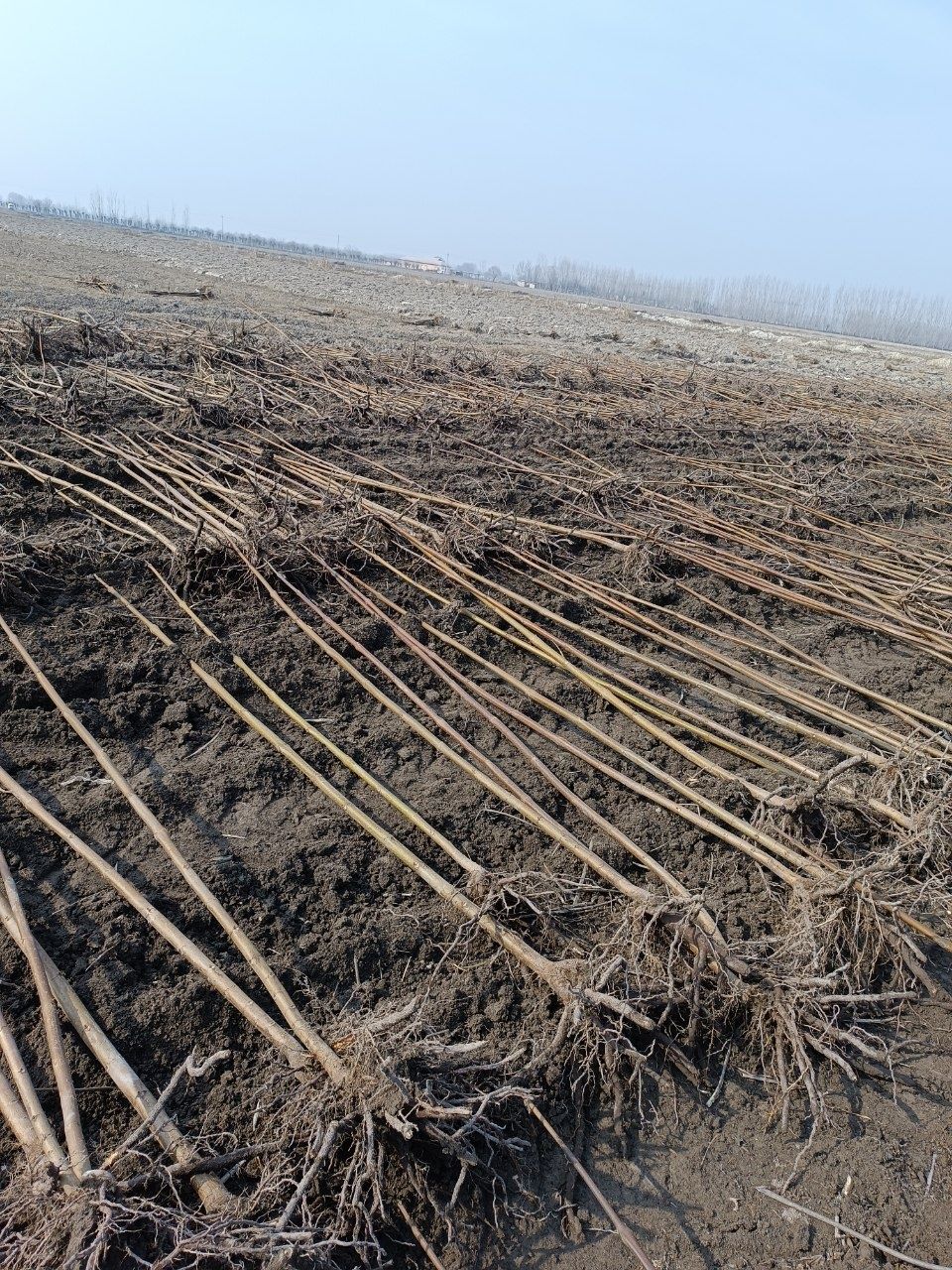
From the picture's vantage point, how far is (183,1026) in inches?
72.1

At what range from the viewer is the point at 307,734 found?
294 cm

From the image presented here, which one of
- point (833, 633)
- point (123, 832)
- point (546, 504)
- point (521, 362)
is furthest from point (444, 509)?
point (521, 362)

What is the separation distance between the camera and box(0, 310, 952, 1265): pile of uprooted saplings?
1.58 metres

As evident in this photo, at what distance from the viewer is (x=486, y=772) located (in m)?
2.80

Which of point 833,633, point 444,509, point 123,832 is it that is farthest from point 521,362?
point 123,832

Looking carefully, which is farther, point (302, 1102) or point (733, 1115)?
point (733, 1115)

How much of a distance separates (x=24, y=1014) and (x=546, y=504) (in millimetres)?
4355

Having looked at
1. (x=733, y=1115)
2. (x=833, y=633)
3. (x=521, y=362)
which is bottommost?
(x=733, y=1115)

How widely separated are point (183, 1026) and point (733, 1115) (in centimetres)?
129

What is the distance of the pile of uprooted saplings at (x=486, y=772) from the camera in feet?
5.18

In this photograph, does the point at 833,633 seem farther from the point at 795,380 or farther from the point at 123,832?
the point at 795,380

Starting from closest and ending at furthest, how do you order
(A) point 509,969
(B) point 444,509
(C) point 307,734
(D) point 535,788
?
(A) point 509,969
(D) point 535,788
(C) point 307,734
(B) point 444,509

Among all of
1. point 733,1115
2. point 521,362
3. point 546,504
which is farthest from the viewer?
point 521,362

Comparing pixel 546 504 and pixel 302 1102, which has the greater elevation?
pixel 546 504
